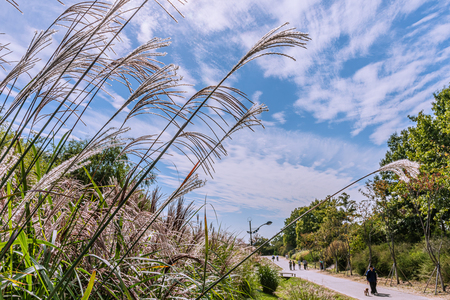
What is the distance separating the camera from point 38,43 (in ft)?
5.42

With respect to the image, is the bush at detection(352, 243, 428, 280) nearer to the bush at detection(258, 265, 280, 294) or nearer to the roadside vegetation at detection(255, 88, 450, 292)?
the roadside vegetation at detection(255, 88, 450, 292)

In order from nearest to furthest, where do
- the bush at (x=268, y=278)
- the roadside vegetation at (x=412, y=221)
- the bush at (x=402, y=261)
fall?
the bush at (x=268, y=278) < the roadside vegetation at (x=412, y=221) < the bush at (x=402, y=261)

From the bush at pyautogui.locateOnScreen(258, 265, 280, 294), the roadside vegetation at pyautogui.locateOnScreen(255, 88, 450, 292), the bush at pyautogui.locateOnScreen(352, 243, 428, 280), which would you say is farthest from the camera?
the bush at pyautogui.locateOnScreen(352, 243, 428, 280)

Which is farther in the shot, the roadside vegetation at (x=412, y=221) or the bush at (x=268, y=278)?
the roadside vegetation at (x=412, y=221)

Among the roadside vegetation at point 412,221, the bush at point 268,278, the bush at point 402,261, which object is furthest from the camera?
the bush at point 402,261

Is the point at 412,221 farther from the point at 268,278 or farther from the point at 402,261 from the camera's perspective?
the point at 268,278

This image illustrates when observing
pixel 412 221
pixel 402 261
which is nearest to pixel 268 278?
pixel 402 261

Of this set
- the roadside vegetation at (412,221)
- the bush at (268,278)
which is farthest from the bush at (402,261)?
the bush at (268,278)

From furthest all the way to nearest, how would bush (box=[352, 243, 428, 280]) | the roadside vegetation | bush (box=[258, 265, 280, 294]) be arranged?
bush (box=[352, 243, 428, 280])
the roadside vegetation
bush (box=[258, 265, 280, 294])

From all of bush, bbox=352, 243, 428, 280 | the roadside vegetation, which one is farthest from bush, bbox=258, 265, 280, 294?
bush, bbox=352, 243, 428, 280

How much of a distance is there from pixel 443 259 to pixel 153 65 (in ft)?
71.3

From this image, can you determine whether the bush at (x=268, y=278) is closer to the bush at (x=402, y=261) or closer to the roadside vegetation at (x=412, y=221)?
the roadside vegetation at (x=412, y=221)

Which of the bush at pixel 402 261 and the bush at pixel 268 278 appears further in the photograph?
the bush at pixel 402 261

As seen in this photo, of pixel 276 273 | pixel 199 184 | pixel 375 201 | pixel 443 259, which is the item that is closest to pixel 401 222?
pixel 375 201
